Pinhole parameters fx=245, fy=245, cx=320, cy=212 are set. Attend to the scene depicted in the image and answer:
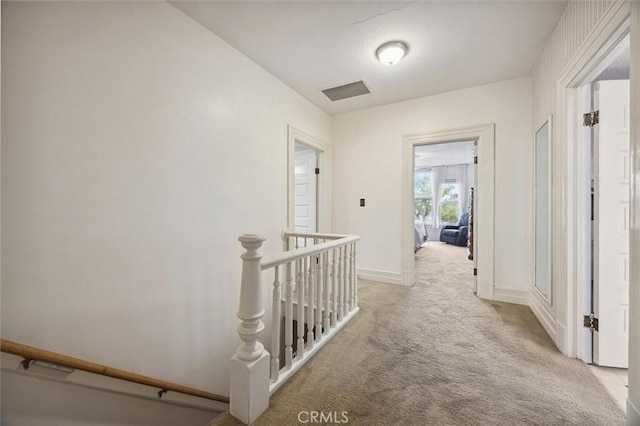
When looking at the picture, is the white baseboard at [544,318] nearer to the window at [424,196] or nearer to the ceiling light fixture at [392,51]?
the ceiling light fixture at [392,51]

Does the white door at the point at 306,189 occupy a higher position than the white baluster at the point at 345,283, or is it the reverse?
the white door at the point at 306,189

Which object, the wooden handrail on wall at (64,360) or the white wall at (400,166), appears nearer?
the wooden handrail on wall at (64,360)

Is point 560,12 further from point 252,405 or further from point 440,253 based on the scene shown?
point 440,253

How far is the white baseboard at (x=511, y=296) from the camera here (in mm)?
2545

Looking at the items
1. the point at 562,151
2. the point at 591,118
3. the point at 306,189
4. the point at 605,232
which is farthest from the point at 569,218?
the point at 306,189

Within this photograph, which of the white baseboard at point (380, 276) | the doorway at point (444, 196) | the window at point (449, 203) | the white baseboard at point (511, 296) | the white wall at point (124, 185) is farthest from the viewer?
the window at point (449, 203)

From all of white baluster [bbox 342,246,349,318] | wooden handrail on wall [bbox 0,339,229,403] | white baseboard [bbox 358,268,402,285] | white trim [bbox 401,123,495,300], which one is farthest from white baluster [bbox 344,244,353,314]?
white trim [bbox 401,123,495,300]

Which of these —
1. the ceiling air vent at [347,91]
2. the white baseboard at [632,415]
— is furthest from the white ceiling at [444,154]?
the white baseboard at [632,415]

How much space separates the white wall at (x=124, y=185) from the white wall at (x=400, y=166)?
1644 mm

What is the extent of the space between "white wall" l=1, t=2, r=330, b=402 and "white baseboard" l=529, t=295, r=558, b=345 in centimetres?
251

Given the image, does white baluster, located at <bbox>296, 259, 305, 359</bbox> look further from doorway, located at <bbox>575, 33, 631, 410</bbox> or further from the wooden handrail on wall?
doorway, located at <bbox>575, 33, 631, 410</bbox>

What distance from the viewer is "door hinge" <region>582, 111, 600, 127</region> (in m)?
1.61

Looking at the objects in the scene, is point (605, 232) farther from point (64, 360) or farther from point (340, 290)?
point (64, 360)

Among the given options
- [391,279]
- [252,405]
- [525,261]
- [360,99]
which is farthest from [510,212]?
[252,405]
